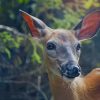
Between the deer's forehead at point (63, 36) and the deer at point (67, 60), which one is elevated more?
the deer's forehead at point (63, 36)

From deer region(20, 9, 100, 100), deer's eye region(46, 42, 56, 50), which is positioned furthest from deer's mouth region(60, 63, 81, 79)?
deer's eye region(46, 42, 56, 50)

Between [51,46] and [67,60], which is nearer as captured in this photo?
[67,60]

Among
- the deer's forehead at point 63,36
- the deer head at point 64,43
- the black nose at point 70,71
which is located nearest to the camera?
the black nose at point 70,71

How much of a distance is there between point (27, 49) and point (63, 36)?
2.73 metres

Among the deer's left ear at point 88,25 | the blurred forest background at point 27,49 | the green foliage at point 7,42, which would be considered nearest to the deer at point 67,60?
the deer's left ear at point 88,25

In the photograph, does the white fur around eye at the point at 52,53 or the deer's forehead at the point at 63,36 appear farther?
the deer's forehead at the point at 63,36

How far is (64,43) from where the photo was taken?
6410mm

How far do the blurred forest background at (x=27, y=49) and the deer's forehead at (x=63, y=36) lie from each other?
233 cm

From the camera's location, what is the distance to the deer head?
609 centimetres

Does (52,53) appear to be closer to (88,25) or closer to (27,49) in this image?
(88,25)

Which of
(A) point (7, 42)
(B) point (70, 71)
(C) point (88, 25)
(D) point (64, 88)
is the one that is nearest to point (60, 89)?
(D) point (64, 88)

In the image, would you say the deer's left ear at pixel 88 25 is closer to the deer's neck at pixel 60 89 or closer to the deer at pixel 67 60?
the deer at pixel 67 60

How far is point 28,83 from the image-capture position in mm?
9656

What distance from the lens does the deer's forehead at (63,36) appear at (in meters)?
6.50
